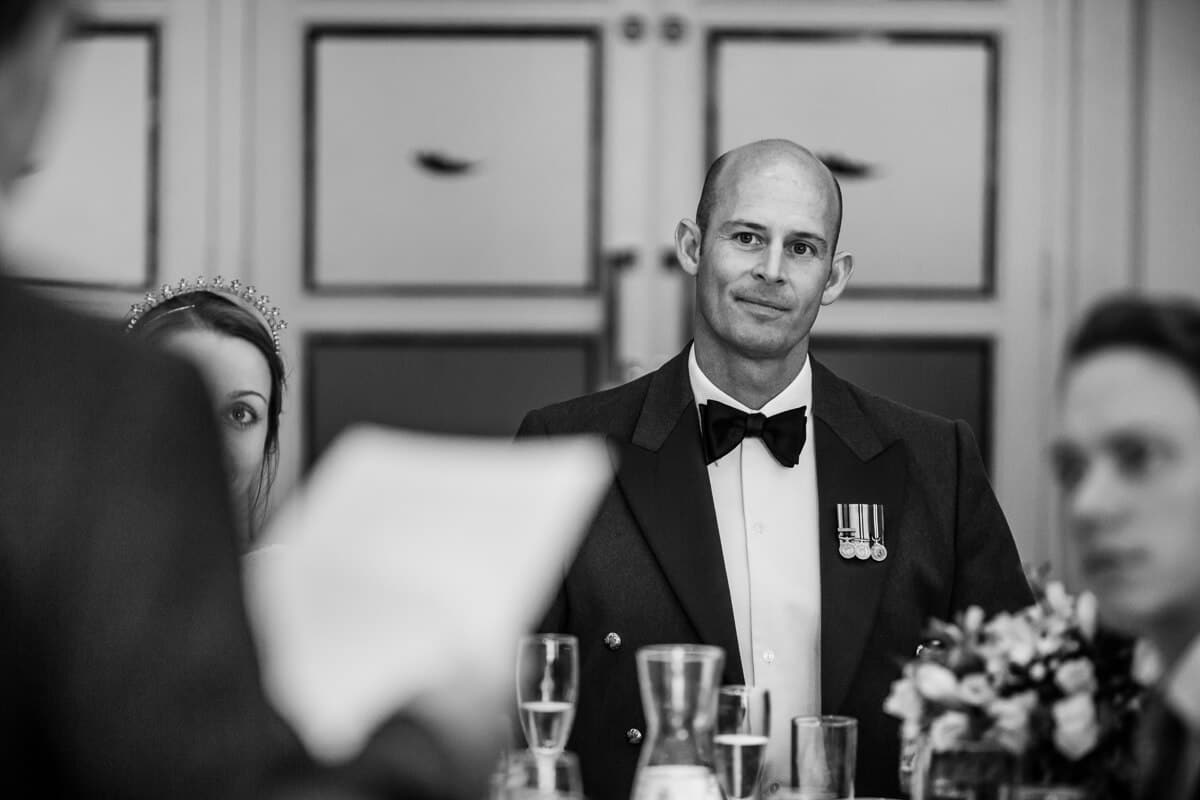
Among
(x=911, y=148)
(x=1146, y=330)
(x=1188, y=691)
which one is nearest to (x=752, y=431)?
(x=1146, y=330)

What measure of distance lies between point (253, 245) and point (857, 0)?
A: 5.70 ft

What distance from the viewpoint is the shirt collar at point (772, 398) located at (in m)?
2.86

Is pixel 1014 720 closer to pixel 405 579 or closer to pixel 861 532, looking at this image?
pixel 861 532

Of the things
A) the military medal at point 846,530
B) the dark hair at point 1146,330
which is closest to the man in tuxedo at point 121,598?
the dark hair at point 1146,330

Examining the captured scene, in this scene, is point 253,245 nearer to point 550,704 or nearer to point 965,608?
point 965,608

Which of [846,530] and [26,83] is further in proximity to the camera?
[846,530]

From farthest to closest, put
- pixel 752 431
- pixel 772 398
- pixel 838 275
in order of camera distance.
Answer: pixel 838 275
pixel 772 398
pixel 752 431

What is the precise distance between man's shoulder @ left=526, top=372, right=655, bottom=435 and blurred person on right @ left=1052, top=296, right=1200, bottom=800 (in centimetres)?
133

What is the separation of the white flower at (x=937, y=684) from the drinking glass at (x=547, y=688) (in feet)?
1.35

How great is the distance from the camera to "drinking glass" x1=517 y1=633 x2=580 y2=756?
1923 millimetres

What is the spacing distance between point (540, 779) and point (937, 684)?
439 mm

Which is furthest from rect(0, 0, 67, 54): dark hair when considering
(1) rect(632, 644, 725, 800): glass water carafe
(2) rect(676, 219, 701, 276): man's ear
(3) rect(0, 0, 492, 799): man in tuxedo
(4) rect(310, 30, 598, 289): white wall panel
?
(4) rect(310, 30, 598, 289): white wall panel

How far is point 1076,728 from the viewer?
66.7 inches

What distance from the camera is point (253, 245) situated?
172 inches
